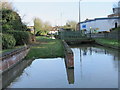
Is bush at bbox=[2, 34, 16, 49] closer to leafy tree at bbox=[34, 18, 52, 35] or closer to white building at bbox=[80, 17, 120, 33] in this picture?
white building at bbox=[80, 17, 120, 33]

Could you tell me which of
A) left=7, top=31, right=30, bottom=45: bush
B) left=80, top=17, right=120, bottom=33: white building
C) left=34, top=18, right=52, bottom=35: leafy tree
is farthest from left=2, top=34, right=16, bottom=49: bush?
left=34, top=18, right=52, bottom=35: leafy tree

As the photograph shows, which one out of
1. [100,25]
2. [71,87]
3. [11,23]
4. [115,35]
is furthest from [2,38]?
[100,25]

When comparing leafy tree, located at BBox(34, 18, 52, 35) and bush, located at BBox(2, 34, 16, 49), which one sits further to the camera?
leafy tree, located at BBox(34, 18, 52, 35)

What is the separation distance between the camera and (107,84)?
26.3ft

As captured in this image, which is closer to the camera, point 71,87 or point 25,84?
point 71,87

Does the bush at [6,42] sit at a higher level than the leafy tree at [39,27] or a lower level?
lower

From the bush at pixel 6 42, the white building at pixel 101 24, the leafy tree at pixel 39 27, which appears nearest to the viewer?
the bush at pixel 6 42

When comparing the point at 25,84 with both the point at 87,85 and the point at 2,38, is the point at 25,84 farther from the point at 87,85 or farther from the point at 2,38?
the point at 2,38

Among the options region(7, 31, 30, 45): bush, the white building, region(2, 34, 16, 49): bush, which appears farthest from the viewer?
the white building

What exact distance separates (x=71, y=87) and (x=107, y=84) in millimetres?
1461

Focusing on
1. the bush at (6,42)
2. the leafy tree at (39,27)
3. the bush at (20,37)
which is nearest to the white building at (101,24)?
the leafy tree at (39,27)

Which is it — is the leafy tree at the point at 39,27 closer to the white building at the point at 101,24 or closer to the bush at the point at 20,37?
the white building at the point at 101,24

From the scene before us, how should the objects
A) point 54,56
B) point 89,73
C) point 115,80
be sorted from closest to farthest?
point 115,80
point 89,73
point 54,56

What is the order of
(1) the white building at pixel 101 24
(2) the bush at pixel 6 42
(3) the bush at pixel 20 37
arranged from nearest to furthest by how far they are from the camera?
(2) the bush at pixel 6 42, (3) the bush at pixel 20 37, (1) the white building at pixel 101 24
